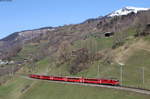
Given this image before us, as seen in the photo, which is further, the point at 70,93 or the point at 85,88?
the point at 70,93

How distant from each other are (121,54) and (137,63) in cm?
2092

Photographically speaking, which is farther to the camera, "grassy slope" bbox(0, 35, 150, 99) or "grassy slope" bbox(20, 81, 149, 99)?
"grassy slope" bbox(0, 35, 150, 99)

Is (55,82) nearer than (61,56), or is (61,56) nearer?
(55,82)

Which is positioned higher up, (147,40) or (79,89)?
(147,40)

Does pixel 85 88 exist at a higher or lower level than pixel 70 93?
higher

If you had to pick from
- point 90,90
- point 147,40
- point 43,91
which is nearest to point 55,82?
point 43,91

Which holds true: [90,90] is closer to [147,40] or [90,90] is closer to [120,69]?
[120,69]

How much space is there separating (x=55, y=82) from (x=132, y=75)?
2952 centimetres

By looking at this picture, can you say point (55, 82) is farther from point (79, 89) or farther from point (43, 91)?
point (79, 89)

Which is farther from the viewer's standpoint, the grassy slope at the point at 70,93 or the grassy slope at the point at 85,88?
the grassy slope at the point at 85,88

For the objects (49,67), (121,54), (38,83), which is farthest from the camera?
(49,67)

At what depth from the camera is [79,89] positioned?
334 feet

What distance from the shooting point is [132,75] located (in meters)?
112

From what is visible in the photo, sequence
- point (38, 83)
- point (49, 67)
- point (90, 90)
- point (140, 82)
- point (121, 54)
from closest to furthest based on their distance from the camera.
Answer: point (90, 90) → point (140, 82) → point (38, 83) → point (121, 54) → point (49, 67)
